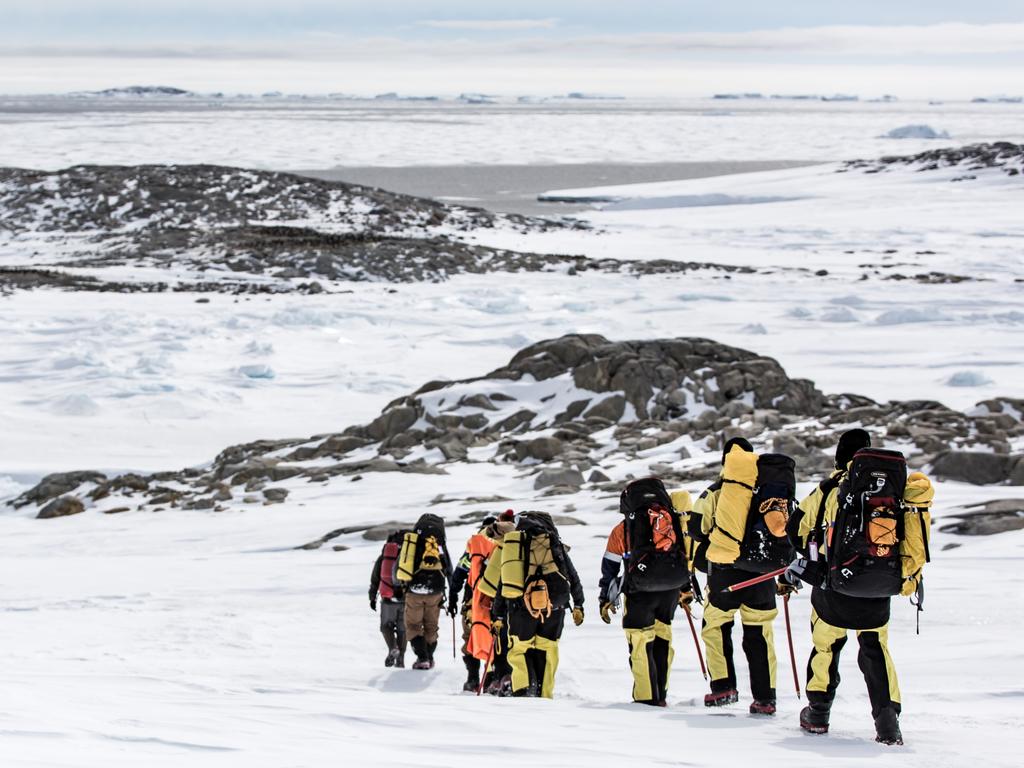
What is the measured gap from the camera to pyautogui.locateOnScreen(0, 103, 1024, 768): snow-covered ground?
15.7 feet

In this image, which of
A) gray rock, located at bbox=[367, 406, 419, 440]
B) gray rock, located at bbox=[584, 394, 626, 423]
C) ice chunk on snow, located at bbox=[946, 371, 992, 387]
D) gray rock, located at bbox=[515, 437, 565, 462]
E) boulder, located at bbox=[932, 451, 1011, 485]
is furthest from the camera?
ice chunk on snow, located at bbox=[946, 371, 992, 387]

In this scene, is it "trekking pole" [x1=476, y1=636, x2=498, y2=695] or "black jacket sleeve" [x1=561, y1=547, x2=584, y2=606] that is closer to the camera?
"black jacket sleeve" [x1=561, y1=547, x2=584, y2=606]

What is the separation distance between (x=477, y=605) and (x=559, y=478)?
255 inches

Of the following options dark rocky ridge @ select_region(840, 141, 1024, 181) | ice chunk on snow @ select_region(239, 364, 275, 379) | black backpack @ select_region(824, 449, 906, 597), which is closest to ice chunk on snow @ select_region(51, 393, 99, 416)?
ice chunk on snow @ select_region(239, 364, 275, 379)

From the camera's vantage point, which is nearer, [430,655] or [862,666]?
[862,666]

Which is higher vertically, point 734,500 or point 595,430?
point 734,500

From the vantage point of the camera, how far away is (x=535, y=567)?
5977 millimetres

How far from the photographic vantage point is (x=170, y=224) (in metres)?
46.8

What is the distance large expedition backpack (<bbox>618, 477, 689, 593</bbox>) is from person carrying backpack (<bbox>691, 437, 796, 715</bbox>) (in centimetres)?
16

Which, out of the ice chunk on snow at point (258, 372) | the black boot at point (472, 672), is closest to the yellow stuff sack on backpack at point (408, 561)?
the black boot at point (472, 672)

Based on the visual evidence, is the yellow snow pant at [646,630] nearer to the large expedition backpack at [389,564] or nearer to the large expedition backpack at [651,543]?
the large expedition backpack at [651,543]

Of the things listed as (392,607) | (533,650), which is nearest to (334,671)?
(392,607)

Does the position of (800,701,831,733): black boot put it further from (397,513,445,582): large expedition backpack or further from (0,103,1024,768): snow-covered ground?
(397,513,445,582): large expedition backpack

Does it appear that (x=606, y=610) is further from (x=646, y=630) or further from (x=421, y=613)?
(x=421, y=613)
